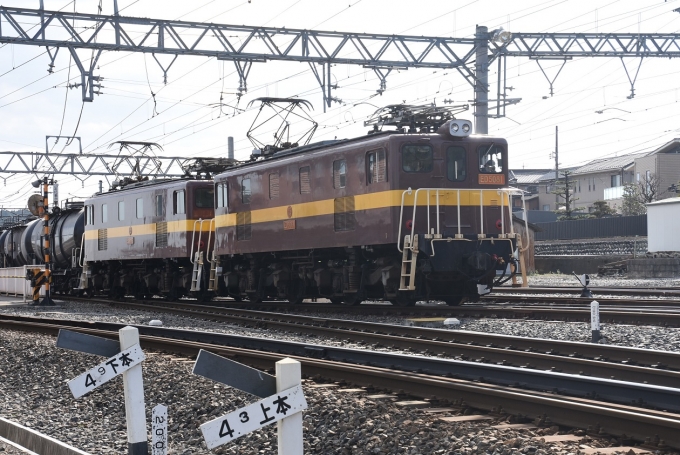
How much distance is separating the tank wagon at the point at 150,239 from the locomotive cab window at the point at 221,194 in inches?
46.8

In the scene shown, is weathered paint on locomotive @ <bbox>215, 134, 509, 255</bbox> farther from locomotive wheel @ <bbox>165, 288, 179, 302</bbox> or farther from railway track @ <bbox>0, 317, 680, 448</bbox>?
locomotive wheel @ <bbox>165, 288, 179, 302</bbox>

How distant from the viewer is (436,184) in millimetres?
17250

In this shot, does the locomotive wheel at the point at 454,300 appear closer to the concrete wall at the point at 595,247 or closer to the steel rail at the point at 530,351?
the steel rail at the point at 530,351

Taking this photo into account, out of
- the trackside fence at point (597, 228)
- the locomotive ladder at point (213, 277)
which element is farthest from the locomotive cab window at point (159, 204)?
the trackside fence at point (597, 228)

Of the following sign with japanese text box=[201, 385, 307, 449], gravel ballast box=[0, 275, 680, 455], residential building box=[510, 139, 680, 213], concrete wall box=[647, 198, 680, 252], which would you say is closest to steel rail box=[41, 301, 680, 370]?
gravel ballast box=[0, 275, 680, 455]

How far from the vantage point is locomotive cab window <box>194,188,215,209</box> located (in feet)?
79.5

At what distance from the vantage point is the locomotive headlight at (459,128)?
17312 mm

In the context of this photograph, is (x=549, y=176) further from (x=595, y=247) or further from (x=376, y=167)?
(x=376, y=167)

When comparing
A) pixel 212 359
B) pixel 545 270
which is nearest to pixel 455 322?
pixel 212 359

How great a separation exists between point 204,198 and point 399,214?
8.98m

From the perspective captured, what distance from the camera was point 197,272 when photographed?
2402 cm

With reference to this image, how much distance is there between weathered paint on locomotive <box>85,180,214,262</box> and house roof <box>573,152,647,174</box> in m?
55.4

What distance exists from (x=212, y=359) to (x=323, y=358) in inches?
251

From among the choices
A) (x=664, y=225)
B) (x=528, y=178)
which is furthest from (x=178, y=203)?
(x=528, y=178)
